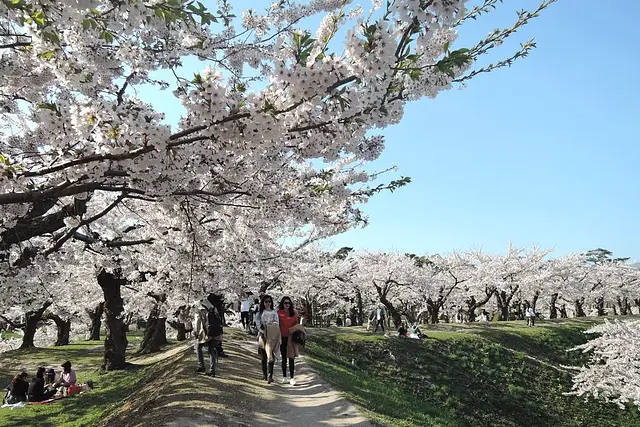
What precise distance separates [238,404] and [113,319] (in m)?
9.80

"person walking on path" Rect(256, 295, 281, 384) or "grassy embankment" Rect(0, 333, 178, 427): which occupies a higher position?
"person walking on path" Rect(256, 295, 281, 384)

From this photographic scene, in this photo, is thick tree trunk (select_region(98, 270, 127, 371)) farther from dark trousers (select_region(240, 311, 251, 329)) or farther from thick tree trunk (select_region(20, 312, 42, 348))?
thick tree trunk (select_region(20, 312, 42, 348))

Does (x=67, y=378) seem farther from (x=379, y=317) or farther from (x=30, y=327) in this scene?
(x=379, y=317)

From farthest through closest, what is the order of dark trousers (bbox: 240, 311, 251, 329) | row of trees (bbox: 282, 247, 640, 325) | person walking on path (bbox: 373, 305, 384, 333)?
row of trees (bbox: 282, 247, 640, 325)
person walking on path (bbox: 373, 305, 384, 333)
dark trousers (bbox: 240, 311, 251, 329)

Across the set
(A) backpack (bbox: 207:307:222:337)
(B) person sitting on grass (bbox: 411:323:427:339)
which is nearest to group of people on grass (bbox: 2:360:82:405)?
(A) backpack (bbox: 207:307:222:337)

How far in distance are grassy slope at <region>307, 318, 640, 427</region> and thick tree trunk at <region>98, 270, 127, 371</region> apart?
281 inches

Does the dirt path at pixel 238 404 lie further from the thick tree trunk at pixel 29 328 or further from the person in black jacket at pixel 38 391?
the thick tree trunk at pixel 29 328

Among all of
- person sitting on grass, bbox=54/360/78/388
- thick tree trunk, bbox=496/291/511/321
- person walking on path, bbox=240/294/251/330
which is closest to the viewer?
person sitting on grass, bbox=54/360/78/388

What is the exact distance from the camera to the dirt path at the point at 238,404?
6.67 metres

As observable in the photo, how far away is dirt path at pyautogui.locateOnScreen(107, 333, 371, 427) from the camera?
6672 millimetres

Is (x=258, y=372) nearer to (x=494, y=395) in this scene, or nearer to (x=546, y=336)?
(x=494, y=395)

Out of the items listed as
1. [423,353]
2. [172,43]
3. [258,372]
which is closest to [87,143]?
[172,43]

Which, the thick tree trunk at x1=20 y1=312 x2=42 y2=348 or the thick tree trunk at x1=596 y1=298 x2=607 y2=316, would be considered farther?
the thick tree trunk at x1=596 y1=298 x2=607 y2=316

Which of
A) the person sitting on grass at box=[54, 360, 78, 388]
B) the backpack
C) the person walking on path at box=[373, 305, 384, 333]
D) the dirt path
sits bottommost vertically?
the person sitting on grass at box=[54, 360, 78, 388]
